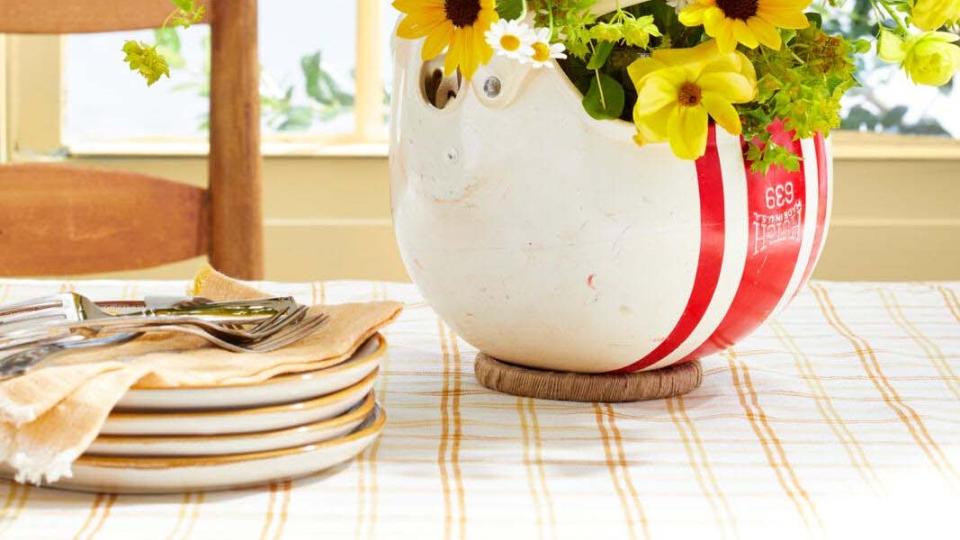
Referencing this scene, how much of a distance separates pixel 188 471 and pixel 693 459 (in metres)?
0.25

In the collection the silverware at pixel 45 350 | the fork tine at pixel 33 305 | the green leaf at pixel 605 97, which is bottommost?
the silverware at pixel 45 350

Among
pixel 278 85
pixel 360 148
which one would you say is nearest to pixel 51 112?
pixel 278 85

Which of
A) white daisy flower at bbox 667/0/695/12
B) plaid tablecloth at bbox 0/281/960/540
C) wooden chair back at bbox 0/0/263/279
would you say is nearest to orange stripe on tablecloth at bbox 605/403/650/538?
plaid tablecloth at bbox 0/281/960/540

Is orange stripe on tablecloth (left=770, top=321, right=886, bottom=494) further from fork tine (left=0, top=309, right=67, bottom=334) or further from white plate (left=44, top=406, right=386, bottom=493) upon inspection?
fork tine (left=0, top=309, right=67, bottom=334)

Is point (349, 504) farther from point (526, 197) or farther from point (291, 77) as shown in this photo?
point (291, 77)

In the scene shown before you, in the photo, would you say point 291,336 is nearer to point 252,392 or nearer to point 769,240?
point 252,392

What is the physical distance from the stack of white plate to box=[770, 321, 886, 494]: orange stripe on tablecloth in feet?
0.85

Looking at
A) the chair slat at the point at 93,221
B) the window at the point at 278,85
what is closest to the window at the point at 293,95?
the window at the point at 278,85

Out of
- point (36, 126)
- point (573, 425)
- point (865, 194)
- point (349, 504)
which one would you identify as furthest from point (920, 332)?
point (36, 126)

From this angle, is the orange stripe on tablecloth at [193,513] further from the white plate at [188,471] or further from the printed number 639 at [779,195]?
the printed number 639 at [779,195]

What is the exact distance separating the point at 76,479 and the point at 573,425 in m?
0.27

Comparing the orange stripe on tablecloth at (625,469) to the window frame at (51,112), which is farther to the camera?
the window frame at (51,112)

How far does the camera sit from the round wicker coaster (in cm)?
81

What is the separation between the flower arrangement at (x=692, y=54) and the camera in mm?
644
